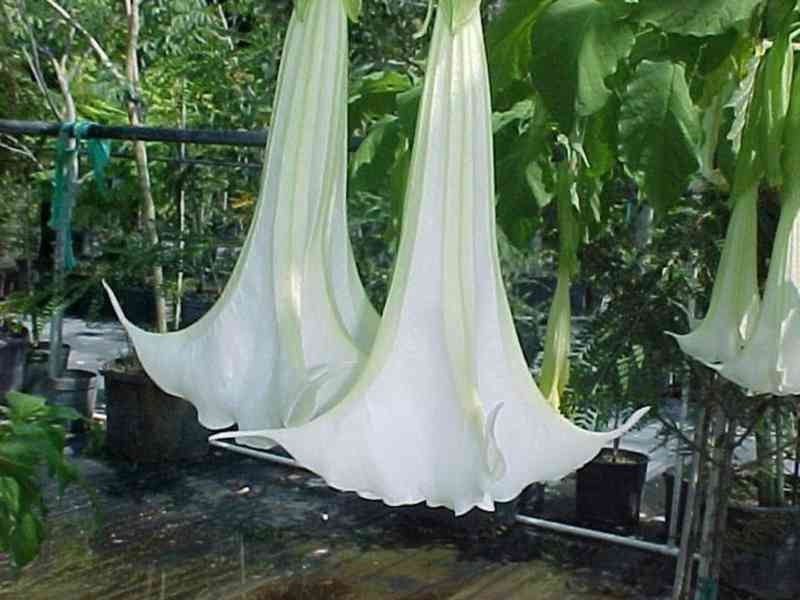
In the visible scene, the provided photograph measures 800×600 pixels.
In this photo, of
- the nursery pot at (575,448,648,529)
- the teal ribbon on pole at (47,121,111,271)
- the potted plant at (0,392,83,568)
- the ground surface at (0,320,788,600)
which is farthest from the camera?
the nursery pot at (575,448,648,529)

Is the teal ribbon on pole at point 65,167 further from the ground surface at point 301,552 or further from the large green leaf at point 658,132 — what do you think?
the large green leaf at point 658,132

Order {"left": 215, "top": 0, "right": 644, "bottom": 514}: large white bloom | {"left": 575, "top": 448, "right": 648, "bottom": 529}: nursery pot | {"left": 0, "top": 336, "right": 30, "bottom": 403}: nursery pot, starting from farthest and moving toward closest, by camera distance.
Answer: {"left": 0, "top": 336, "right": 30, "bottom": 403}: nursery pot < {"left": 575, "top": 448, "right": 648, "bottom": 529}: nursery pot < {"left": 215, "top": 0, "right": 644, "bottom": 514}: large white bloom

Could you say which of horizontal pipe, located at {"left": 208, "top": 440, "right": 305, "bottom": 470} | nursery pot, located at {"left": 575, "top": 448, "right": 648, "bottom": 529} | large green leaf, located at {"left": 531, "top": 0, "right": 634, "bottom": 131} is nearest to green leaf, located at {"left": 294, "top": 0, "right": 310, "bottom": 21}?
large green leaf, located at {"left": 531, "top": 0, "right": 634, "bottom": 131}

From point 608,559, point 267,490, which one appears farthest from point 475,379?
point 267,490

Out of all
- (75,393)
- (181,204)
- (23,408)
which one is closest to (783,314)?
(23,408)

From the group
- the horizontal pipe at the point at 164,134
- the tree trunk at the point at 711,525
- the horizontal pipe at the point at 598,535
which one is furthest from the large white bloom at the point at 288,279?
the horizontal pipe at the point at 598,535

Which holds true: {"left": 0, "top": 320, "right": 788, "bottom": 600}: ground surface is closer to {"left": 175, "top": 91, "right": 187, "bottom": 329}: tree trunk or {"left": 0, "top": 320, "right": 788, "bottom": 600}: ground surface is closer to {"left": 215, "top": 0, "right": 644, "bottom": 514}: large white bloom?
{"left": 175, "top": 91, "right": 187, "bottom": 329}: tree trunk

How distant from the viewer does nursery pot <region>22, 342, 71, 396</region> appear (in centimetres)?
407

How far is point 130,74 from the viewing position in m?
3.71

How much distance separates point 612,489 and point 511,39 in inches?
99.1

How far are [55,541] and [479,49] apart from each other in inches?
107

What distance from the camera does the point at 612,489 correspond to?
9.84ft

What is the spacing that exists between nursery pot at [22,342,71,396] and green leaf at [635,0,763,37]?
3.77 metres

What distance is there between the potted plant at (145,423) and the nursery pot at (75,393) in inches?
12.7
